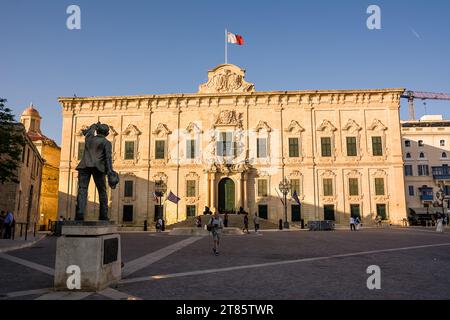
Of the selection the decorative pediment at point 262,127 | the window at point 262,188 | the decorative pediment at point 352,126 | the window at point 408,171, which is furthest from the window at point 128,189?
the window at point 408,171

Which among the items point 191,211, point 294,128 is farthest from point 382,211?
point 191,211

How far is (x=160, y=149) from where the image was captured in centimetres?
3872

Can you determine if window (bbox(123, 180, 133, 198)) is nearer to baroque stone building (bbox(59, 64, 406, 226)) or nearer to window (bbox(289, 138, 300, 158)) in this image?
baroque stone building (bbox(59, 64, 406, 226))

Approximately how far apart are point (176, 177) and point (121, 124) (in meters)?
8.74

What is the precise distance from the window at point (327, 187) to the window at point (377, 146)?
17.8 ft

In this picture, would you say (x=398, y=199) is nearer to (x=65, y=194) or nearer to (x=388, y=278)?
(x=388, y=278)

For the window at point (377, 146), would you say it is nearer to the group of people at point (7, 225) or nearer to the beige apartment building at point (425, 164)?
the beige apartment building at point (425, 164)

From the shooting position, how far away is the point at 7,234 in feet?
62.0

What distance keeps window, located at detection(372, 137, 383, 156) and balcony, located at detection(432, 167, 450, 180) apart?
22.1 metres

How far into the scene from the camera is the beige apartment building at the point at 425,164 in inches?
2064

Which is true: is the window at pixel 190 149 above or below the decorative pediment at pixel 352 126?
below

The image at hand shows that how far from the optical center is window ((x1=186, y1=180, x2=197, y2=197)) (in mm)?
37562

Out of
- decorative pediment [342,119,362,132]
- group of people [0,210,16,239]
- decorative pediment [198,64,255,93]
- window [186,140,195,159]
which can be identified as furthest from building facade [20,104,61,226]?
decorative pediment [342,119,362,132]
